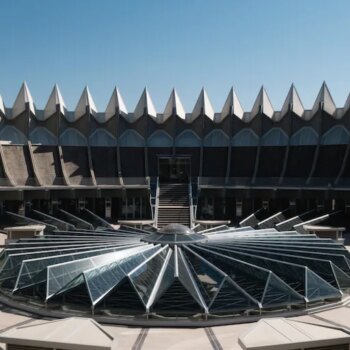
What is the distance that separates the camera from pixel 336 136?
5222 cm

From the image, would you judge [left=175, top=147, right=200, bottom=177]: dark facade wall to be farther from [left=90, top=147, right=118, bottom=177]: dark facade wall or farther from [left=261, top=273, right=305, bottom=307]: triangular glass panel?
[left=261, top=273, right=305, bottom=307]: triangular glass panel

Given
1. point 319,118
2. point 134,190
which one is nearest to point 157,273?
point 134,190

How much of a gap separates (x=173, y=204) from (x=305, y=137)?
1910 cm

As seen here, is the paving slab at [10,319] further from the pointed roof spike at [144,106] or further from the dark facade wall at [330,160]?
the pointed roof spike at [144,106]

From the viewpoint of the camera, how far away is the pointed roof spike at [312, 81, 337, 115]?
56.8m

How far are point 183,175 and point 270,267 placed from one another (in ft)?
113

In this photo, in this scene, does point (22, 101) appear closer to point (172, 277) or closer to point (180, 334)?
point (172, 277)

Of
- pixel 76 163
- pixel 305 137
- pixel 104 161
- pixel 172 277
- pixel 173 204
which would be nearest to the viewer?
pixel 172 277

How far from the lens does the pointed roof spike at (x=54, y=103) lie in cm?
5904

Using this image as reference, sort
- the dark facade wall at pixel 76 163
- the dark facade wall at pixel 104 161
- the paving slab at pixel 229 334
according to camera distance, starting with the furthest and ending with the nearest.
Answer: the dark facade wall at pixel 104 161 < the dark facade wall at pixel 76 163 < the paving slab at pixel 229 334

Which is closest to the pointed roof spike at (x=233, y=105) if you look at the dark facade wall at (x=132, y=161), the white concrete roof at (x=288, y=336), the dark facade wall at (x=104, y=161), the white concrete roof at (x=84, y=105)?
the dark facade wall at (x=132, y=161)

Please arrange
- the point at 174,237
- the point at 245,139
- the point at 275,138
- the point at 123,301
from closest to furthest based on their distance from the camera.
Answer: the point at 123,301 → the point at 174,237 → the point at 275,138 → the point at 245,139

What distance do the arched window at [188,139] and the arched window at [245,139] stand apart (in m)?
4.62

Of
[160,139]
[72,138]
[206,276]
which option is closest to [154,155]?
[160,139]
